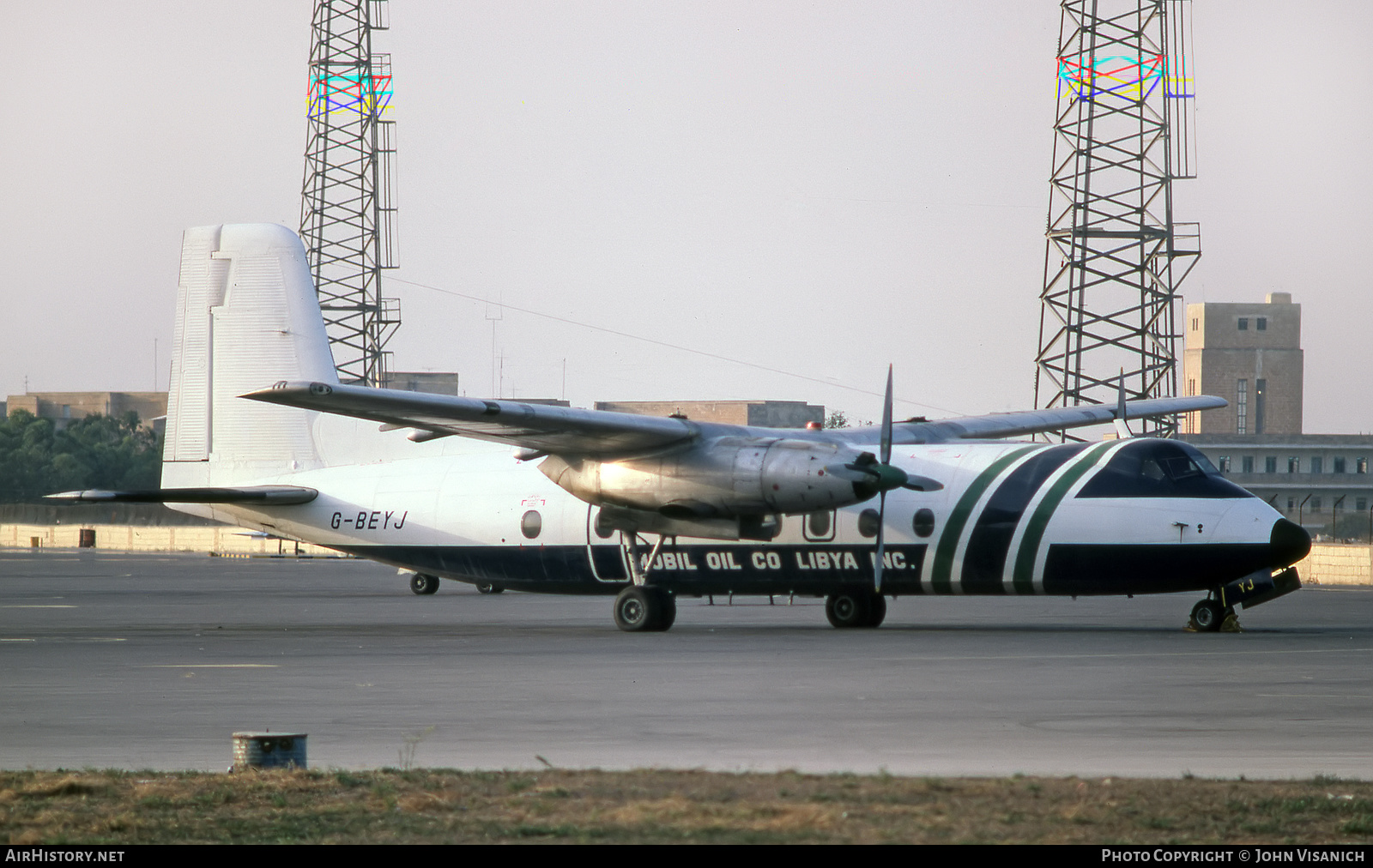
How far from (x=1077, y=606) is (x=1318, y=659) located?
15991mm

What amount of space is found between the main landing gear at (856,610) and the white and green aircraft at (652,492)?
0.04 metres

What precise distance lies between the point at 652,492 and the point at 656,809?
15.4 m

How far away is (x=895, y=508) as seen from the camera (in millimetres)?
23844

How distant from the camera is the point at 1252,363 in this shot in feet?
432

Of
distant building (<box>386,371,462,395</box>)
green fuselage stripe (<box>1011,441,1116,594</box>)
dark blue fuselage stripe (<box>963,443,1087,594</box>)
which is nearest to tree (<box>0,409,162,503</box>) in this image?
distant building (<box>386,371,462,395</box>)

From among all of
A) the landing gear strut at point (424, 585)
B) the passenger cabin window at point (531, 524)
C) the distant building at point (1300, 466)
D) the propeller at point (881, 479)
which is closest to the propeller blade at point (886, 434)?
the propeller at point (881, 479)

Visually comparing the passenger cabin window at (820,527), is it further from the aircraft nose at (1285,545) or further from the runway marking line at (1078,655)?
the aircraft nose at (1285,545)

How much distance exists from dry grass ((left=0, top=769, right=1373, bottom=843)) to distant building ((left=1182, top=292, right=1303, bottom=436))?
423 feet

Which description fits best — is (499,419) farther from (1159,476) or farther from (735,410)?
(735,410)

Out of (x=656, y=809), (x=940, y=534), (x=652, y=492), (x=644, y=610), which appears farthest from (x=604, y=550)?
(x=656, y=809)

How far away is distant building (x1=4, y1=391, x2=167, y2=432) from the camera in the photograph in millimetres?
154375
